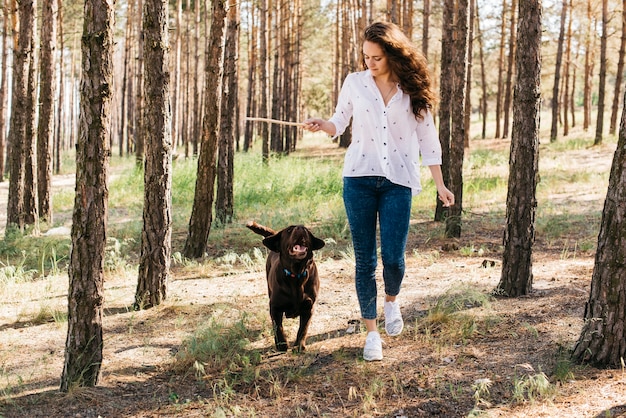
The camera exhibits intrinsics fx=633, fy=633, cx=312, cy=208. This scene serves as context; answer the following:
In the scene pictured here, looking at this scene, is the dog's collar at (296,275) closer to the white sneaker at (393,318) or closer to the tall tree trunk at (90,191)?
the white sneaker at (393,318)

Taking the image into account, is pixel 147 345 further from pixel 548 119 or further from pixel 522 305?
pixel 548 119

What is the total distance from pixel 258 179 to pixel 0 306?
9439 mm

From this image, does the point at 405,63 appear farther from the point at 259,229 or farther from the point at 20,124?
the point at 20,124

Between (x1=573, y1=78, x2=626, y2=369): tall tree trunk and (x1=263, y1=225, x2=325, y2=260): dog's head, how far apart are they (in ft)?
6.33

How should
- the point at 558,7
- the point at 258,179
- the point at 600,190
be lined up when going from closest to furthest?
the point at 600,190 → the point at 258,179 → the point at 558,7

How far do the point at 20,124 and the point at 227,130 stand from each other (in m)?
3.79

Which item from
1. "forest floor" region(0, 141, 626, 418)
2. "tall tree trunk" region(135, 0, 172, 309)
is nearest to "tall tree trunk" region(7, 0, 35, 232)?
"forest floor" region(0, 141, 626, 418)

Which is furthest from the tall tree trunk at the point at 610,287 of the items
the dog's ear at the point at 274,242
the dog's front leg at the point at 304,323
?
the dog's ear at the point at 274,242

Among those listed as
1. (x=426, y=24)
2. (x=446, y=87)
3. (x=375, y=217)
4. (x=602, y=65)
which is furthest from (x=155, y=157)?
(x=602, y=65)

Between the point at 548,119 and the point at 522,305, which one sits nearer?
the point at 522,305

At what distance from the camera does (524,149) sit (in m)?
5.84

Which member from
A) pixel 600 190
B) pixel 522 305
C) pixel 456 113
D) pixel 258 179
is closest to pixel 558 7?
pixel 600 190

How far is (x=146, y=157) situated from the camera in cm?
648

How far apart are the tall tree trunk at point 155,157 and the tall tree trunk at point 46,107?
595cm
